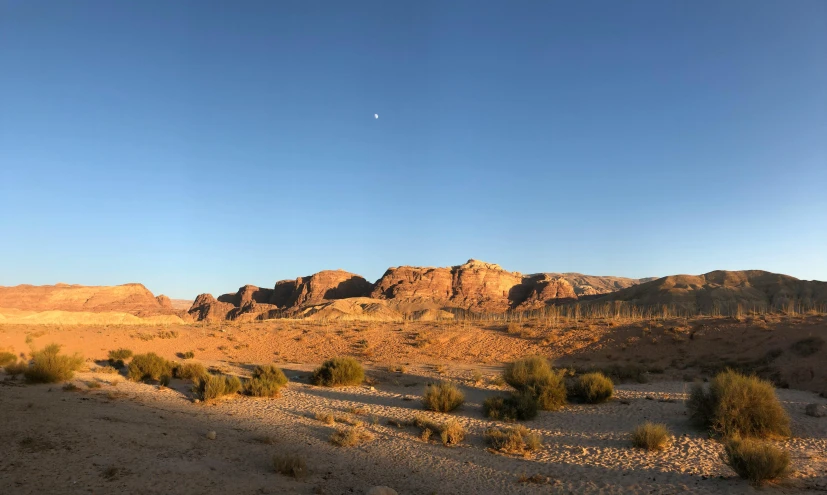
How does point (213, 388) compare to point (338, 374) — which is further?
point (338, 374)

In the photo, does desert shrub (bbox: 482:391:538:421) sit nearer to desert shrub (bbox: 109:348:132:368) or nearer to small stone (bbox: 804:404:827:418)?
small stone (bbox: 804:404:827:418)

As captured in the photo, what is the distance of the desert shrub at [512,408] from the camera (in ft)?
42.9

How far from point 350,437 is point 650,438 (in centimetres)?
667

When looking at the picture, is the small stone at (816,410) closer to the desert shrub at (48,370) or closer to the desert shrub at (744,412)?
the desert shrub at (744,412)

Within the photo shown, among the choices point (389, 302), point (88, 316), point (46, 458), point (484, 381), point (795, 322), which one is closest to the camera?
point (46, 458)

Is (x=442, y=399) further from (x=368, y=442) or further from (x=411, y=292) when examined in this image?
(x=411, y=292)

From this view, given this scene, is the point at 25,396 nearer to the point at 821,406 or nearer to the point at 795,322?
the point at 821,406

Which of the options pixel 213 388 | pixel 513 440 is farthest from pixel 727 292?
pixel 213 388

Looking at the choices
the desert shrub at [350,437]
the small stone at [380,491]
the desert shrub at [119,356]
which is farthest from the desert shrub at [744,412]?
the desert shrub at [119,356]

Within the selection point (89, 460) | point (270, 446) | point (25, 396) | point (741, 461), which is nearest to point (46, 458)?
point (89, 460)

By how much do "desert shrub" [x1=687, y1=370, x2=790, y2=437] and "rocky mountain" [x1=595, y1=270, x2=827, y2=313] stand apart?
50.8 m

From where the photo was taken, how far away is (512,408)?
43.6 ft

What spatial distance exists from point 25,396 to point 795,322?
33.2 metres

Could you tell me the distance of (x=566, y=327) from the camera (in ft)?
106
